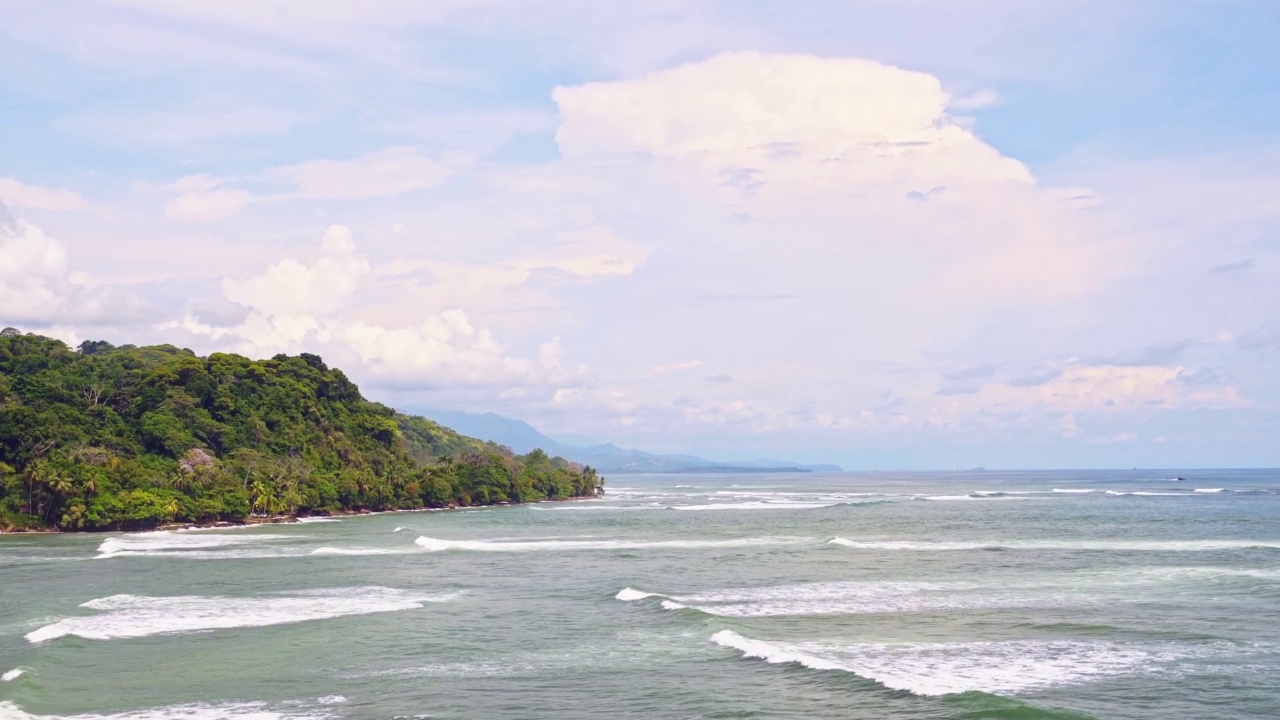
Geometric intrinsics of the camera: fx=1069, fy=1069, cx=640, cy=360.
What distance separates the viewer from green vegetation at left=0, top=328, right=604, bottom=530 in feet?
213

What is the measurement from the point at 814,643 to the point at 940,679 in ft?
15.3

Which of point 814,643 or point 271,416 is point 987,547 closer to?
point 814,643

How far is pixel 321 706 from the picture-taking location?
20.1 m

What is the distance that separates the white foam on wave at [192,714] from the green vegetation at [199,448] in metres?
48.3

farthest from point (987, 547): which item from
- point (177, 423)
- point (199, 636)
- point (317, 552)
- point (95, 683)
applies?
point (177, 423)

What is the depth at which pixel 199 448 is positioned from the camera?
80000 millimetres

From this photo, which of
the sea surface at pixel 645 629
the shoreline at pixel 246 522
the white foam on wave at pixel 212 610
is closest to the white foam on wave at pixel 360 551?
the sea surface at pixel 645 629

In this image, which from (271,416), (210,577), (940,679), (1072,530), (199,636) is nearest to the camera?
(940,679)

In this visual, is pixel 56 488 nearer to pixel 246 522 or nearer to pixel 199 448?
pixel 246 522

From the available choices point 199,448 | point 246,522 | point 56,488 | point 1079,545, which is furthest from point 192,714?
point 199,448

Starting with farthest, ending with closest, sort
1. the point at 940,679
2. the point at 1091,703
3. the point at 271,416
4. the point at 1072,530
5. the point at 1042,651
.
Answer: the point at 271,416, the point at 1072,530, the point at 1042,651, the point at 940,679, the point at 1091,703

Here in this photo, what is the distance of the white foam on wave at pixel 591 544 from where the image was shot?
53.5 m

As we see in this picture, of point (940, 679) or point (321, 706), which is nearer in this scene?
point (321, 706)

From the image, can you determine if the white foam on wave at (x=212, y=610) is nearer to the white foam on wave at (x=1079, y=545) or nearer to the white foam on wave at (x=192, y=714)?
the white foam on wave at (x=192, y=714)
